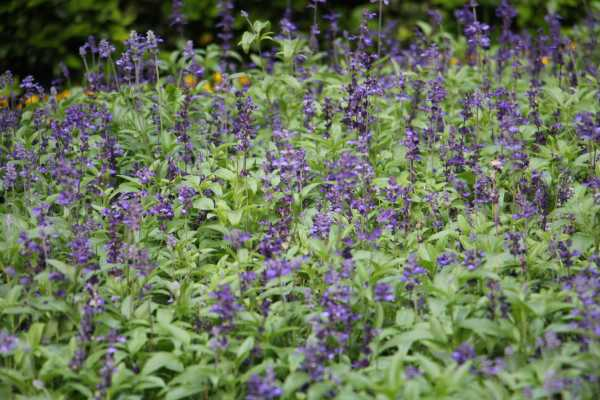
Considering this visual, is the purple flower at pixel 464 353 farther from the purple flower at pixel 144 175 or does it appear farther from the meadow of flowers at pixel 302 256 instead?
the purple flower at pixel 144 175

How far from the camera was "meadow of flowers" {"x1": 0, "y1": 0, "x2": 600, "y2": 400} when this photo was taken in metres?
3.79

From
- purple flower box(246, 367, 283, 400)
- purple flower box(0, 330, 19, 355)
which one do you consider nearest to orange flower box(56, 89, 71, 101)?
purple flower box(0, 330, 19, 355)

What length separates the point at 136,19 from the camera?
10.7 m

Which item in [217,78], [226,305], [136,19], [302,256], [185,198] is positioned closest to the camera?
[226,305]

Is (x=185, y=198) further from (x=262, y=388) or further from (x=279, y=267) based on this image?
(x=262, y=388)

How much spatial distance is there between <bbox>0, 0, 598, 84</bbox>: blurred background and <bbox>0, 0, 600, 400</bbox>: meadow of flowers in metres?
2.58

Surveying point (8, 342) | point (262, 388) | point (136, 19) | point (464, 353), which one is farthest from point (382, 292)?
point (136, 19)

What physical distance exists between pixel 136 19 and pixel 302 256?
7016 millimetres

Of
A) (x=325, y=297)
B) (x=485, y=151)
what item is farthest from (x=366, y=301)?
(x=485, y=151)

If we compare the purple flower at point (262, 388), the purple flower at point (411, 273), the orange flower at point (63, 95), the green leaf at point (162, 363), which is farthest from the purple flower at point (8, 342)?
the orange flower at point (63, 95)

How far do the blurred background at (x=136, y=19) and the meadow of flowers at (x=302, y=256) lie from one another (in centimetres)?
258

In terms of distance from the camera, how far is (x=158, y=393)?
3850mm

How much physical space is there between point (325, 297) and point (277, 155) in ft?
6.19

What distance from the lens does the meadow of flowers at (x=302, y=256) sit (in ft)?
12.4
